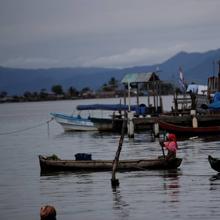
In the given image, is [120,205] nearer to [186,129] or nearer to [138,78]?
[186,129]

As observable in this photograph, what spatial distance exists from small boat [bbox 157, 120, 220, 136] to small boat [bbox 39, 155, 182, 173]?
19920 mm

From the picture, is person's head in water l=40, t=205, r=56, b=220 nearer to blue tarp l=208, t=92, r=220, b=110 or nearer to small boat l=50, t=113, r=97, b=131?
blue tarp l=208, t=92, r=220, b=110

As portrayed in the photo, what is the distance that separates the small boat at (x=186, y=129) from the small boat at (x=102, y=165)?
19920mm

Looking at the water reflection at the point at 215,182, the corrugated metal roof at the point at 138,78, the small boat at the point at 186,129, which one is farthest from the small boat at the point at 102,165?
the corrugated metal roof at the point at 138,78

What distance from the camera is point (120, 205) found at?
28.8 metres

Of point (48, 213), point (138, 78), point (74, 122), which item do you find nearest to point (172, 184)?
point (48, 213)

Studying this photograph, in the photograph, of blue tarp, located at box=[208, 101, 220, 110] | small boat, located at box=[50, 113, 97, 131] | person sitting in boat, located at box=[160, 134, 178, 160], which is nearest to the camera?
person sitting in boat, located at box=[160, 134, 178, 160]

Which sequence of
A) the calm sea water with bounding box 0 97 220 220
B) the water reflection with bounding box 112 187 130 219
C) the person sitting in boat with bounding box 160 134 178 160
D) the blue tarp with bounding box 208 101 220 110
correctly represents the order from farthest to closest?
the blue tarp with bounding box 208 101 220 110
the person sitting in boat with bounding box 160 134 178 160
the calm sea water with bounding box 0 97 220 220
the water reflection with bounding box 112 187 130 219

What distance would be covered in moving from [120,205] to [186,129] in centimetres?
3053

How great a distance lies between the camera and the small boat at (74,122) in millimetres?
79875

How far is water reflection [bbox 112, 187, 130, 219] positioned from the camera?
26.9 m

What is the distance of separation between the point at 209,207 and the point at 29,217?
6.22 metres

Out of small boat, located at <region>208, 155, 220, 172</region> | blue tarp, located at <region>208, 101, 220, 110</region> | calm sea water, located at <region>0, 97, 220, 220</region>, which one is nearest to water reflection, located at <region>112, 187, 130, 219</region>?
calm sea water, located at <region>0, 97, 220, 220</region>

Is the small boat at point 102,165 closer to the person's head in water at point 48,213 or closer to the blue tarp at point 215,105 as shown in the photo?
the person's head in water at point 48,213
